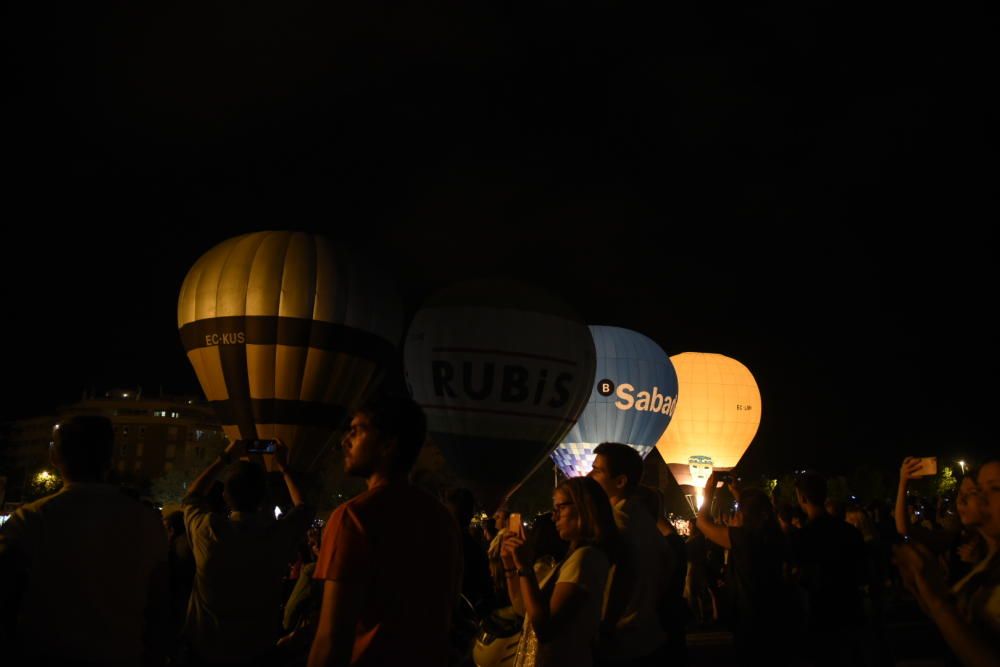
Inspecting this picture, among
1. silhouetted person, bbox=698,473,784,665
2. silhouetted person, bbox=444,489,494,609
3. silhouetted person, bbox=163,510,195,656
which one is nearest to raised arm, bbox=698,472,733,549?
silhouetted person, bbox=698,473,784,665

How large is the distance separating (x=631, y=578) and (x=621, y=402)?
1981 centimetres

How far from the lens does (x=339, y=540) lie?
252 cm

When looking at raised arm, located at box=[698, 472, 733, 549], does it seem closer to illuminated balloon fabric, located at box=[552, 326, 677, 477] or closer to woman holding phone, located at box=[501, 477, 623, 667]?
woman holding phone, located at box=[501, 477, 623, 667]

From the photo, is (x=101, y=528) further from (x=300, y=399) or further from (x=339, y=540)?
(x=300, y=399)

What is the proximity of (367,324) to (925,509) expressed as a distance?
34.4ft

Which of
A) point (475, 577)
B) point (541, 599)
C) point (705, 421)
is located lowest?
point (705, 421)

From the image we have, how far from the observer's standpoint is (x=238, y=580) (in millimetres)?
3949

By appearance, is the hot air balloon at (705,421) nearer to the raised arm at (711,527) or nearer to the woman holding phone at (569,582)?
the raised arm at (711,527)

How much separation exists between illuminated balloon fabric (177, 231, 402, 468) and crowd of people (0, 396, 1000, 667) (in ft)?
34.9

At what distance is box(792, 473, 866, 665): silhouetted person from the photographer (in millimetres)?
5082

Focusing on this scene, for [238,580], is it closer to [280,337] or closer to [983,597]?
[983,597]

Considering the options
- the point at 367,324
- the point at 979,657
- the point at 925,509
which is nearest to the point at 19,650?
the point at 979,657

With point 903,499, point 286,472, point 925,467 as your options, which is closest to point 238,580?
point 286,472

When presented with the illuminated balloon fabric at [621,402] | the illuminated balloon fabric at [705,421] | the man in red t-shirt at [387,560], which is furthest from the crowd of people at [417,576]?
the illuminated balloon fabric at [705,421]
